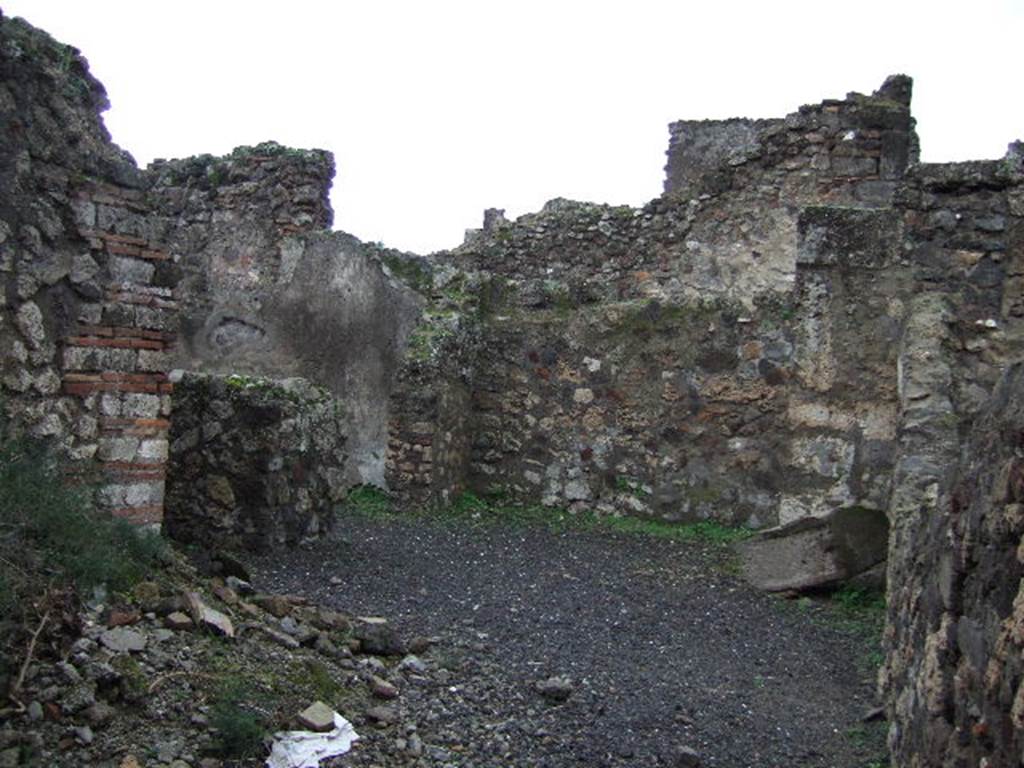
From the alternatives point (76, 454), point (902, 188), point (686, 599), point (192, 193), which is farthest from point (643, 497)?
point (192, 193)

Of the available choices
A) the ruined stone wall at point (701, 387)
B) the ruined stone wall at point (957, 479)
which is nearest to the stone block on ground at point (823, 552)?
the ruined stone wall at point (701, 387)

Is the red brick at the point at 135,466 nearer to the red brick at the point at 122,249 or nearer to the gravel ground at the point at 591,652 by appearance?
the gravel ground at the point at 591,652

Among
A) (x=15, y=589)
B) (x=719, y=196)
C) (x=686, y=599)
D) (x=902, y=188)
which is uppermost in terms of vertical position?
(x=719, y=196)

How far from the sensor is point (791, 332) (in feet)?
30.0

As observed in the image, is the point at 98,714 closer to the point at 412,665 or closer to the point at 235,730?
the point at 235,730

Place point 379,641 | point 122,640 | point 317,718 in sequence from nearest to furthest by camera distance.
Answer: point 317,718
point 122,640
point 379,641

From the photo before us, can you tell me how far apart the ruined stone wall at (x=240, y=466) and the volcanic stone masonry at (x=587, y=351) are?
18mm

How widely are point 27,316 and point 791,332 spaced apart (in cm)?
603

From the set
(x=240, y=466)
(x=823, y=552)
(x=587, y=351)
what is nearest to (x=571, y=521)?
(x=587, y=351)

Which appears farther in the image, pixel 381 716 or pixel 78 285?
pixel 78 285

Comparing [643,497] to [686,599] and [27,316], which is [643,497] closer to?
[686,599]

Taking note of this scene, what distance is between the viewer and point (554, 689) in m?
4.81

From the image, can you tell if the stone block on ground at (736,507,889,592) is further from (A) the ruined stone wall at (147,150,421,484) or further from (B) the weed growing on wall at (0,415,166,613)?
(B) the weed growing on wall at (0,415,166,613)

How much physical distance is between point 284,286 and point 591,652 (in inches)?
280
